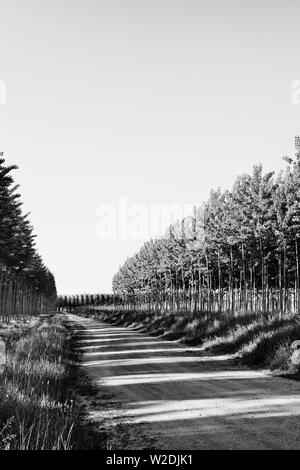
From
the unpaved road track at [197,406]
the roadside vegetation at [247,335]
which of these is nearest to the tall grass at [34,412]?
the unpaved road track at [197,406]

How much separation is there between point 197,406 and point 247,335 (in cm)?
1027

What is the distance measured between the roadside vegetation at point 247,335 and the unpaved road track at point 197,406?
38.9 inches

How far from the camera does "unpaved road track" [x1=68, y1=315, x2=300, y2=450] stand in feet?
23.2

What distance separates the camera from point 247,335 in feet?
63.3

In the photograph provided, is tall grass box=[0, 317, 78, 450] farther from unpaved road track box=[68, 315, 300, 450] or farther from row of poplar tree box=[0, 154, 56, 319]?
row of poplar tree box=[0, 154, 56, 319]

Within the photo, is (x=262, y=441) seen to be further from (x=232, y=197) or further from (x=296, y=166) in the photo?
(x=232, y=197)

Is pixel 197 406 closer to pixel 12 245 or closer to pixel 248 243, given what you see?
pixel 248 243

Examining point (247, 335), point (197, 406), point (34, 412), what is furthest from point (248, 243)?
point (34, 412)

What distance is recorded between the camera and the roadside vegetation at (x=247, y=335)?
15336 mm

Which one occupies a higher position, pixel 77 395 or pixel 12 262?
pixel 12 262

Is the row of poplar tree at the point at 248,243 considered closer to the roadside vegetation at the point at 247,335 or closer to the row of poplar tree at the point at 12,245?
the roadside vegetation at the point at 247,335

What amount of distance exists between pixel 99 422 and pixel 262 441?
10.4 feet
